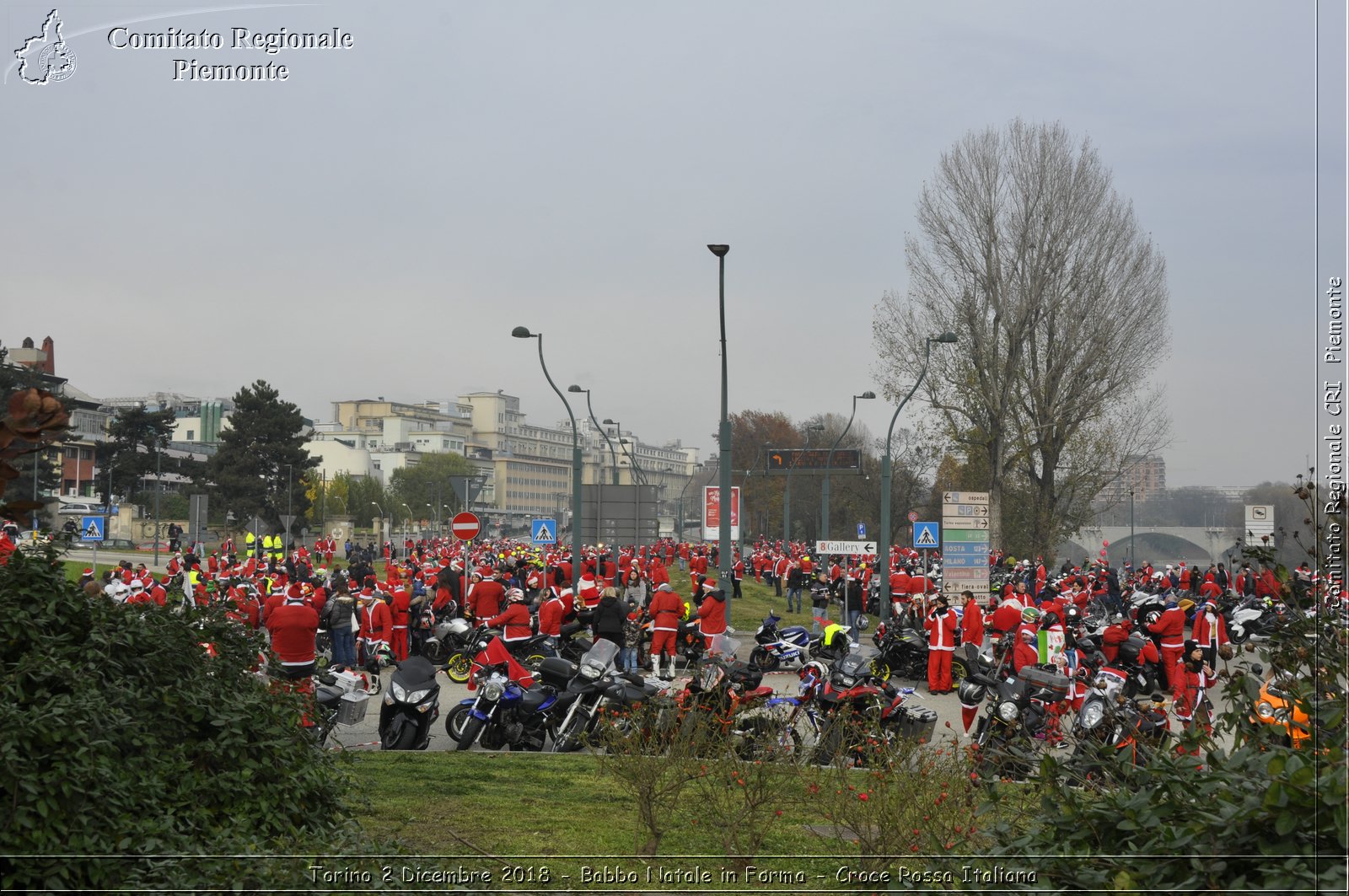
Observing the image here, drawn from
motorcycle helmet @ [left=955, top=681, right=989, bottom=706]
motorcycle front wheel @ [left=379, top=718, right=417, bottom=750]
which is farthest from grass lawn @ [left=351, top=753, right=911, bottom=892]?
motorcycle helmet @ [left=955, top=681, right=989, bottom=706]

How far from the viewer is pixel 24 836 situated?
4289 mm

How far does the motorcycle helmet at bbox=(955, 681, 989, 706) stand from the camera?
13180 millimetres

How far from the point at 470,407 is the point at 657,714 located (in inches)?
1210

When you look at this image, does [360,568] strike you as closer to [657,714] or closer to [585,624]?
[585,624]

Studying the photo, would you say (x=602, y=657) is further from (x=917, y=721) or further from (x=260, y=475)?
(x=260, y=475)

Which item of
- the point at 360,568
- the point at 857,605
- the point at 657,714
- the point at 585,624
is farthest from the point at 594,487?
the point at 657,714

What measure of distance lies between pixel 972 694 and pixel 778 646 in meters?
7.29

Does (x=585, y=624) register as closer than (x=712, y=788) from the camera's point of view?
No

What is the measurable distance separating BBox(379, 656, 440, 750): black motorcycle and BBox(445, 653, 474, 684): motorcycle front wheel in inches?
294

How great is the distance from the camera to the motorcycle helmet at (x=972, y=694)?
43.2 ft

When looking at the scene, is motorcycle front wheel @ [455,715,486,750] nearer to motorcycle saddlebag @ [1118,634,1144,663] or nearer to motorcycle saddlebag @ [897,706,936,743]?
motorcycle saddlebag @ [897,706,936,743]

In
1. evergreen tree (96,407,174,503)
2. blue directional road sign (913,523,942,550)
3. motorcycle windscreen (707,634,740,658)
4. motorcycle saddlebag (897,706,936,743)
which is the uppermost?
evergreen tree (96,407,174,503)

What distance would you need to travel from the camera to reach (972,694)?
43.5 ft

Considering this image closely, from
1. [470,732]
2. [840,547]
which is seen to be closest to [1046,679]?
[470,732]
